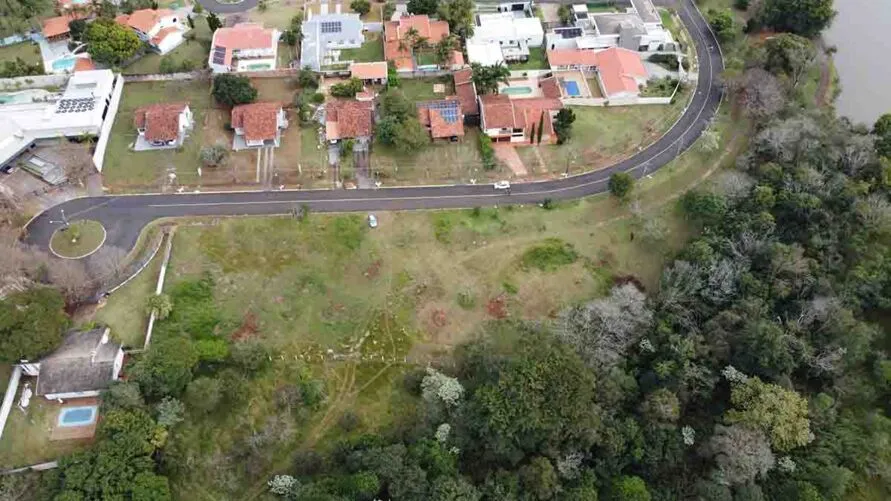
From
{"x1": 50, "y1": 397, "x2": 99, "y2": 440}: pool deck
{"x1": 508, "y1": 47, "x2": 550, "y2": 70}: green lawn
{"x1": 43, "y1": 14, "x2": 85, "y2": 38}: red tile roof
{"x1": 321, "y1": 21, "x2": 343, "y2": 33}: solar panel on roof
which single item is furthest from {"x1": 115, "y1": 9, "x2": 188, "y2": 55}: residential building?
{"x1": 50, "y1": 397, "x2": 99, "y2": 440}: pool deck

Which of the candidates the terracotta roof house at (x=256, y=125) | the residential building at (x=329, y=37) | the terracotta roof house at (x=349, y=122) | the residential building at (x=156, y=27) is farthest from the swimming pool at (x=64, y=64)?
the terracotta roof house at (x=349, y=122)

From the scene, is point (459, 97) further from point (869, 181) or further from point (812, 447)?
point (812, 447)

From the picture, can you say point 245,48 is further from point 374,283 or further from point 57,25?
point 374,283

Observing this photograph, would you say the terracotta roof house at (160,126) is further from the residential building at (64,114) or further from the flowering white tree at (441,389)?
the flowering white tree at (441,389)

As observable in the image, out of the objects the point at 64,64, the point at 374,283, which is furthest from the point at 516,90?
the point at 64,64

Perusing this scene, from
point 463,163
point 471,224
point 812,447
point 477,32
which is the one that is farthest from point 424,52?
point 812,447

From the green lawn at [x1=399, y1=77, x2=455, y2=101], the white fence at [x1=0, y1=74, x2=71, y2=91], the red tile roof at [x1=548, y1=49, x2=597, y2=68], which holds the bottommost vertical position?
the white fence at [x1=0, y1=74, x2=71, y2=91]

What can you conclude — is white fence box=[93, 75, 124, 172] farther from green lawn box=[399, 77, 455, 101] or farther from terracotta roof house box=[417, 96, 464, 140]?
terracotta roof house box=[417, 96, 464, 140]
